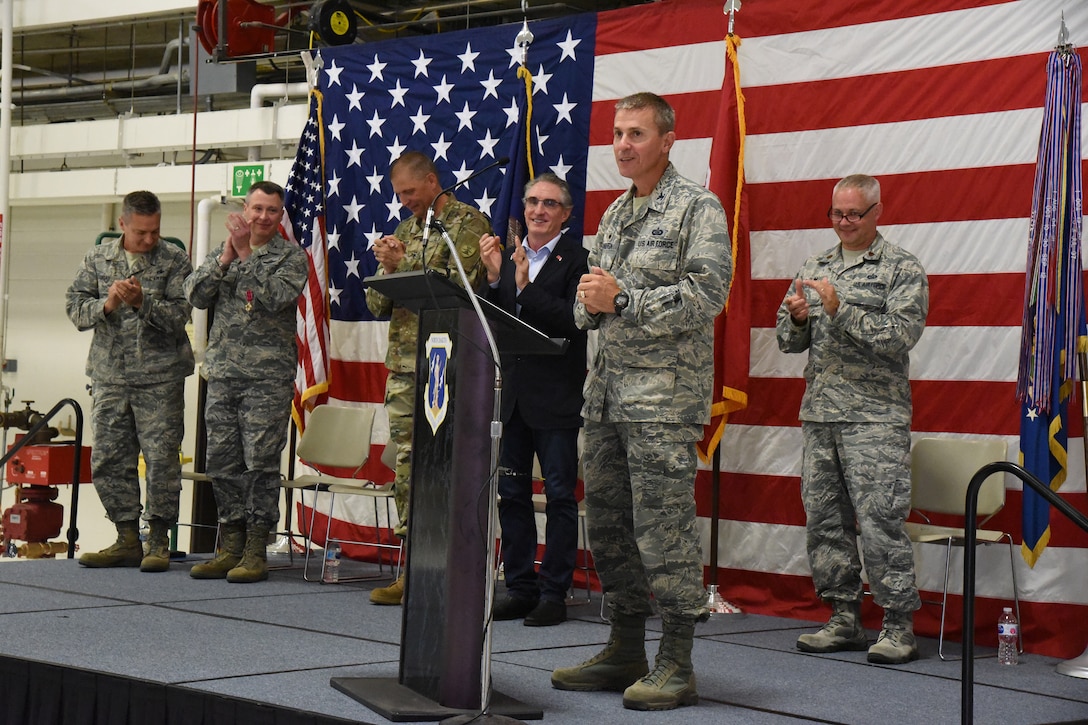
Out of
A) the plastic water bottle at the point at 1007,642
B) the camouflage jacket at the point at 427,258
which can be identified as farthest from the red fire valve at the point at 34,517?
the plastic water bottle at the point at 1007,642

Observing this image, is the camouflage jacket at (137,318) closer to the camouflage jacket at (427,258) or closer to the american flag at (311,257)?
the american flag at (311,257)

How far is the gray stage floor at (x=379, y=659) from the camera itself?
360 centimetres

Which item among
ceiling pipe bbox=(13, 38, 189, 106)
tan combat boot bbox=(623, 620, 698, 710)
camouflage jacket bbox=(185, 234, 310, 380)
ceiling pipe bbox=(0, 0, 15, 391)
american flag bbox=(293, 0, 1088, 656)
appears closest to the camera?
tan combat boot bbox=(623, 620, 698, 710)

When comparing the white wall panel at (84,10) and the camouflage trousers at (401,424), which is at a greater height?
the white wall panel at (84,10)

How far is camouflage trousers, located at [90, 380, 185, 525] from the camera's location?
19.9 ft

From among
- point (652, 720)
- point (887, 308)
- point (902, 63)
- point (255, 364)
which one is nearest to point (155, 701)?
point (652, 720)

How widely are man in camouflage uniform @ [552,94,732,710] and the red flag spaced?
1.60 m

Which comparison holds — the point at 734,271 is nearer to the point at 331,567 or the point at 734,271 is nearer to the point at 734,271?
the point at 734,271

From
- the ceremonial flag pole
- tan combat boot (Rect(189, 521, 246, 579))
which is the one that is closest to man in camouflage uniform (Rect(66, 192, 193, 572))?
tan combat boot (Rect(189, 521, 246, 579))

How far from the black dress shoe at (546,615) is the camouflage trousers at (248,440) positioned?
4.97 feet

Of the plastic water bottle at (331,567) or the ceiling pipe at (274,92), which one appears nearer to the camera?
the plastic water bottle at (331,567)

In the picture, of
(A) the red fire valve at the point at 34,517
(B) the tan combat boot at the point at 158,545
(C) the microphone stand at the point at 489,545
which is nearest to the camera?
(C) the microphone stand at the point at 489,545

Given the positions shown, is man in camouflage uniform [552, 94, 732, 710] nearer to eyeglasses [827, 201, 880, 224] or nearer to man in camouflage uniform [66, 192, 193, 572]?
eyeglasses [827, 201, 880, 224]

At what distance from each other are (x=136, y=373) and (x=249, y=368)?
64 cm
